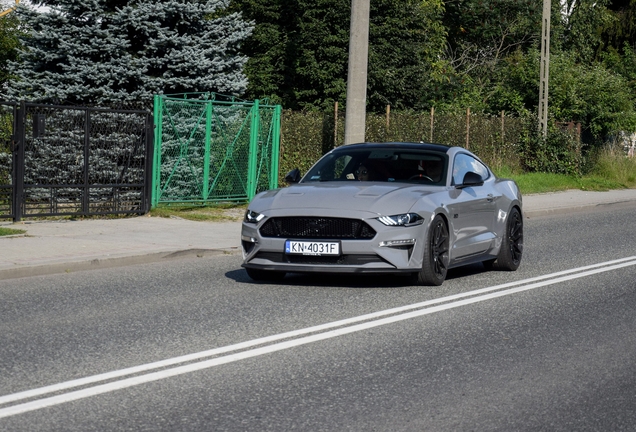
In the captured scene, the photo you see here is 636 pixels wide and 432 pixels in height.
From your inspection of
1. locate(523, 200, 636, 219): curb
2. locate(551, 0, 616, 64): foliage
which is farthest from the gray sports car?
locate(551, 0, 616, 64): foliage

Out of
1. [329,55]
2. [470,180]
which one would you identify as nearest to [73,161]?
[470,180]

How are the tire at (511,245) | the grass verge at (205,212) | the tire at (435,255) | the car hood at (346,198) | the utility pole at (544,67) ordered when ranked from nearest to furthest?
the car hood at (346,198)
the tire at (435,255)
the tire at (511,245)
the grass verge at (205,212)
the utility pole at (544,67)

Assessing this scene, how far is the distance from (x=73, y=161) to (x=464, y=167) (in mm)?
7852

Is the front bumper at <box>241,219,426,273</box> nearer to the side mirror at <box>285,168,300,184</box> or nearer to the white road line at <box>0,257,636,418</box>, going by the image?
the white road line at <box>0,257,636,418</box>

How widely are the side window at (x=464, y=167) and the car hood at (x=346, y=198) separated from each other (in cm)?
72

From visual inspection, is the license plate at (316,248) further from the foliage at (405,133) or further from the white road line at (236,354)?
the foliage at (405,133)

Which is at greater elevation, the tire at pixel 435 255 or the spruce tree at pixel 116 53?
the spruce tree at pixel 116 53

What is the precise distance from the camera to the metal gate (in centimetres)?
1642

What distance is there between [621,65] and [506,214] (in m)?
44.1

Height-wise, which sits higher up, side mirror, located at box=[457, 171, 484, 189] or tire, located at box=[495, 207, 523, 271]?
side mirror, located at box=[457, 171, 484, 189]

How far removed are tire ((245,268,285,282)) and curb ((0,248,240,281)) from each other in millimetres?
2174

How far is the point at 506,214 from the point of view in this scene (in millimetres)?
12375

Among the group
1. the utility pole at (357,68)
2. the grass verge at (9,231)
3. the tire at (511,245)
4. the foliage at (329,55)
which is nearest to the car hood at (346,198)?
the tire at (511,245)

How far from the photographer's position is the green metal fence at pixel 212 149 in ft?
63.6
